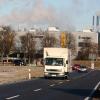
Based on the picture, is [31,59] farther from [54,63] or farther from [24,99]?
[24,99]

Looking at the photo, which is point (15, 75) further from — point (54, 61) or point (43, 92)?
point (43, 92)

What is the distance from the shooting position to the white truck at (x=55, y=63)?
170 ft

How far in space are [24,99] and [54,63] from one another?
3034 cm

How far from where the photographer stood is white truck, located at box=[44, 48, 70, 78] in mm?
51812

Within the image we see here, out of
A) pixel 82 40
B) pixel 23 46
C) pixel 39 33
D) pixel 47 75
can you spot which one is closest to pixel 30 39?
pixel 23 46

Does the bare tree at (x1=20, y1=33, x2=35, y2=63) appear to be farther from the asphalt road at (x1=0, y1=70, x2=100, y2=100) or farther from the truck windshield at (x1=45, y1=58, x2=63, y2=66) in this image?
the asphalt road at (x1=0, y1=70, x2=100, y2=100)

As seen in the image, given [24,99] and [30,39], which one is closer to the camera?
[24,99]

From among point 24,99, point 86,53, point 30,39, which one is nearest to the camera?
point 24,99

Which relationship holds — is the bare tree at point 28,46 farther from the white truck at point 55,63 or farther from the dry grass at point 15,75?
the white truck at point 55,63

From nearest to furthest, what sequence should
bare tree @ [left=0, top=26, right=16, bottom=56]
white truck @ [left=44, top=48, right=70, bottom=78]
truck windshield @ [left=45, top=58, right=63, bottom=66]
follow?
white truck @ [left=44, top=48, right=70, bottom=78] → truck windshield @ [left=45, top=58, right=63, bottom=66] → bare tree @ [left=0, top=26, right=16, bottom=56]

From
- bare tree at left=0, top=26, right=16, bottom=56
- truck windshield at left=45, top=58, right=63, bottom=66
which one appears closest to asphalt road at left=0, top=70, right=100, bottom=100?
truck windshield at left=45, top=58, right=63, bottom=66

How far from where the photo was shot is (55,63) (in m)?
52.1

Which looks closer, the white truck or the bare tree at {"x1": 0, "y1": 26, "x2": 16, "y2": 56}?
the white truck

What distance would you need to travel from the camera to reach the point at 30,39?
168000mm
